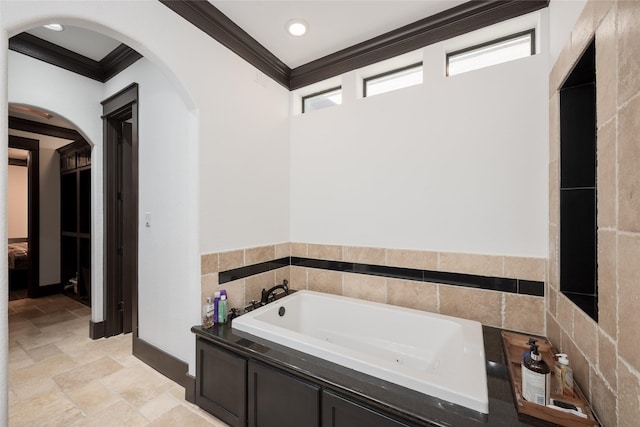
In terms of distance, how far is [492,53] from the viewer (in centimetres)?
200

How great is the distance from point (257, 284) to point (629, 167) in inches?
88.0

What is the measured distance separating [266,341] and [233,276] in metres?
0.64

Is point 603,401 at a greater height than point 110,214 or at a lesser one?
lesser

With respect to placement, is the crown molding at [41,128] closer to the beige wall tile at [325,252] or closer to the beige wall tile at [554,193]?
the beige wall tile at [325,252]

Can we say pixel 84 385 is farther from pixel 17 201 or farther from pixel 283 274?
pixel 17 201

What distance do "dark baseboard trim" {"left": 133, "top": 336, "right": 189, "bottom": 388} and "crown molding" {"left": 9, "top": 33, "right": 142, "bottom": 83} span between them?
2.57m

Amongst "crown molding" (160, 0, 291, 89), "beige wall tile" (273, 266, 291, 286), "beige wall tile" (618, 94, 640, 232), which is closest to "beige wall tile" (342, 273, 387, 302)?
"beige wall tile" (273, 266, 291, 286)

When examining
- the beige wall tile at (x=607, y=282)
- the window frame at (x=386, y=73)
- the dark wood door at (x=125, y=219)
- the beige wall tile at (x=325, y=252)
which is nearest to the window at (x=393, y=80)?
the window frame at (x=386, y=73)

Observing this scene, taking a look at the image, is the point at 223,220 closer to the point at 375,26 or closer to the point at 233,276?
the point at 233,276

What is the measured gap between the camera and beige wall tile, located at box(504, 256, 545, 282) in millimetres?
1710

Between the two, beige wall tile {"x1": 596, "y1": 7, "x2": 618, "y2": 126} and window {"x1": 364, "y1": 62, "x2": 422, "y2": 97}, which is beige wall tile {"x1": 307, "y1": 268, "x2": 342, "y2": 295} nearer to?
window {"x1": 364, "y1": 62, "x2": 422, "y2": 97}

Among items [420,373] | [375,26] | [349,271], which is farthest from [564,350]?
[375,26]

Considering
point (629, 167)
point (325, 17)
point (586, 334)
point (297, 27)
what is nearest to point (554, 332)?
point (586, 334)

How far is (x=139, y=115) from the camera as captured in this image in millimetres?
2428
